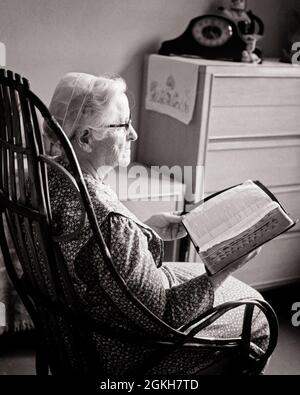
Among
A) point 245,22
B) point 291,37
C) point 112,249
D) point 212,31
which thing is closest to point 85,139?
point 112,249

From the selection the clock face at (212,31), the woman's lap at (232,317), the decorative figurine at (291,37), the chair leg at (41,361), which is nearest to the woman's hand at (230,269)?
the woman's lap at (232,317)

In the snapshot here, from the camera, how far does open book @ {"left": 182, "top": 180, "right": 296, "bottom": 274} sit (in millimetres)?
1631

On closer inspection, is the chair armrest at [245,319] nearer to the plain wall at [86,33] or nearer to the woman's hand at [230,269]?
the woman's hand at [230,269]

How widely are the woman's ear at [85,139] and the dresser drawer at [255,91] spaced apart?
1.12 metres

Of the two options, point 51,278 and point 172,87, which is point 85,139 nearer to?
point 51,278

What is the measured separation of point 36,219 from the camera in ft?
4.90

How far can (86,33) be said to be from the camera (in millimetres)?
2994

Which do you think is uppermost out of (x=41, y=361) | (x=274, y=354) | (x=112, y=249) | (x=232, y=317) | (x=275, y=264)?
(x=112, y=249)

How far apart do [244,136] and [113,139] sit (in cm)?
124

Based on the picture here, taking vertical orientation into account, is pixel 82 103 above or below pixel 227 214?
above

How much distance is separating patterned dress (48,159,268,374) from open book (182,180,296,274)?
111 mm

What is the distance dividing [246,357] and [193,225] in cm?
41

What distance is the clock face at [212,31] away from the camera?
3021 millimetres

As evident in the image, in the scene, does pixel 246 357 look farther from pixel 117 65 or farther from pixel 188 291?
pixel 117 65
